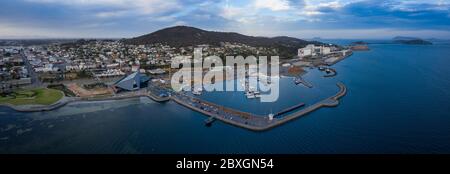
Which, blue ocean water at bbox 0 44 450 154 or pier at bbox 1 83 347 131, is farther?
pier at bbox 1 83 347 131

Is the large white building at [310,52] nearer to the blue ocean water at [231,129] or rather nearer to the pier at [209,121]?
the blue ocean water at [231,129]

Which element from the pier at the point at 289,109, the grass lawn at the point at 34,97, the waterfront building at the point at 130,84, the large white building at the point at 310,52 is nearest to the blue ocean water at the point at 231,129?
the pier at the point at 289,109

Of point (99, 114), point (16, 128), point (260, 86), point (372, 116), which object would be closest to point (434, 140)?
point (372, 116)

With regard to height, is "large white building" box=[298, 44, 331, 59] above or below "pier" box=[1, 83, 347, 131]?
above

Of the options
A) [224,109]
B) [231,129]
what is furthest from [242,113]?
A: [231,129]

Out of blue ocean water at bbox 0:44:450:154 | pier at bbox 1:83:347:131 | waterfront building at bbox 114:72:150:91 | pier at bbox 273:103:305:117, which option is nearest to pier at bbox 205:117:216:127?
→ pier at bbox 1:83:347:131

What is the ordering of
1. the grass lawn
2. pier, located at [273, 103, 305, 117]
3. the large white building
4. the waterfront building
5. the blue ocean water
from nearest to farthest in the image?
the blue ocean water
pier, located at [273, 103, 305, 117]
the grass lawn
the waterfront building
the large white building

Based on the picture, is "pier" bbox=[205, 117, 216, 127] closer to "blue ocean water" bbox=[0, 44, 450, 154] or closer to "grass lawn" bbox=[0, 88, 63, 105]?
"blue ocean water" bbox=[0, 44, 450, 154]
